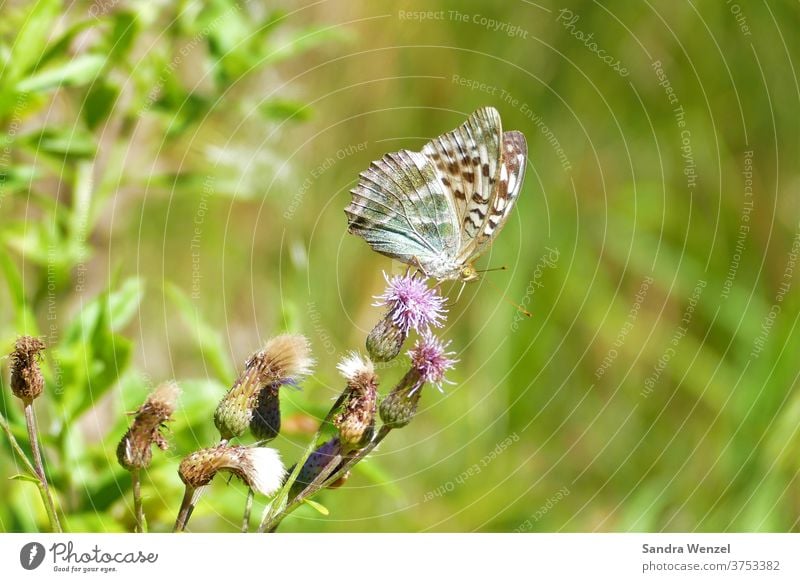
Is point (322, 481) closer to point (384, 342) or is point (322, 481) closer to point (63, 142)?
point (384, 342)

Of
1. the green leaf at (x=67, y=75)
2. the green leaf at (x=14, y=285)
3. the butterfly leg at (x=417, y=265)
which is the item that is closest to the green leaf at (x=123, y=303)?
the green leaf at (x=14, y=285)

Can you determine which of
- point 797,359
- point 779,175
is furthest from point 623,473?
point 779,175

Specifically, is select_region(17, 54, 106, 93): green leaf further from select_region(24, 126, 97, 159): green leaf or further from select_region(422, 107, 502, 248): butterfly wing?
select_region(422, 107, 502, 248): butterfly wing

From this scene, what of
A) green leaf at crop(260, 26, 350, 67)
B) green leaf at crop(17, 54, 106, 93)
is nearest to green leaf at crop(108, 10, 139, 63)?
green leaf at crop(17, 54, 106, 93)

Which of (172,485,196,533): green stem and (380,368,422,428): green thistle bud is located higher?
(380,368,422,428): green thistle bud

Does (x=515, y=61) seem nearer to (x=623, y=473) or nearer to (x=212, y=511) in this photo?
(x=623, y=473)

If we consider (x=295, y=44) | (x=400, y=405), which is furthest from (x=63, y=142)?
(x=400, y=405)
